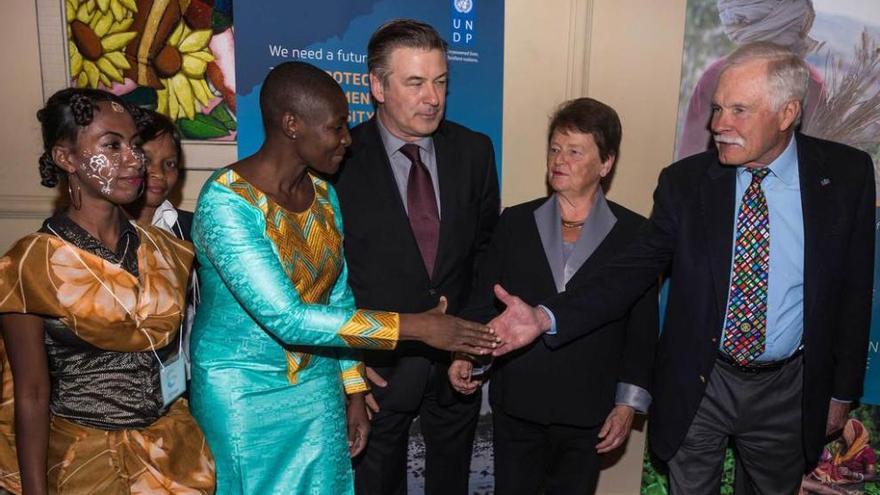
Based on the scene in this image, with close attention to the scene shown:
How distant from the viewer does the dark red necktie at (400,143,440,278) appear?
2615 mm

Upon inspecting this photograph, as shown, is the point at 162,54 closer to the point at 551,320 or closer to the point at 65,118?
the point at 65,118

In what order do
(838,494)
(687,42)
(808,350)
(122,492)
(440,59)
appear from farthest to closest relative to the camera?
(838,494), (687,42), (440,59), (808,350), (122,492)

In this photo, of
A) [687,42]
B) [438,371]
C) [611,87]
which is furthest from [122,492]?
[687,42]

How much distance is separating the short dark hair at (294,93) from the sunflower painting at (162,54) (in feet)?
4.47

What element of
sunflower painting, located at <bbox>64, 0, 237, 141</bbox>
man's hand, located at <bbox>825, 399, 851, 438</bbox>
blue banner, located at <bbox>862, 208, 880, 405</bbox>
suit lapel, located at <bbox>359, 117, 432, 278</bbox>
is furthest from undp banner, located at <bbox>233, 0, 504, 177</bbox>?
blue banner, located at <bbox>862, 208, 880, 405</bbox>

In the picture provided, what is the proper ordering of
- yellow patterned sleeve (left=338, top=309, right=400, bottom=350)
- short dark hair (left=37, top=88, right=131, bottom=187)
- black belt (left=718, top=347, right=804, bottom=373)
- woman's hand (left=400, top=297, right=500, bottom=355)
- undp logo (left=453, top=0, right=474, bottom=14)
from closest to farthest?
short dark hair (left=37, top=88, right=131, bottom=187) → yellow patterned sleeve (left=338, top=309, right=400, bottom=350) → woman's hand (left=400, top=297, right=500, bottom=355) → black belt (left=718, top=347, right=804, bottom=373) → undp logo (left=453, top=0, right=474, bottom=14)

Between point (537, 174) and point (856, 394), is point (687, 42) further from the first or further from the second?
point (856, 394)

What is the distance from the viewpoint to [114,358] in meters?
1.79

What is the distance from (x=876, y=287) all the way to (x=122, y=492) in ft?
11.6

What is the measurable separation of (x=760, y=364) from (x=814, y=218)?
549mm

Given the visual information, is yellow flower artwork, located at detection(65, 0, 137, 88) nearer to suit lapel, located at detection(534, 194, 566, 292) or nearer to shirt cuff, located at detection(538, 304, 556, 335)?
suit lapel, located at detection(534, 194, 566, 292)

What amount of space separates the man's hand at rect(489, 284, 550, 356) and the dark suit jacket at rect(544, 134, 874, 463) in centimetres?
6

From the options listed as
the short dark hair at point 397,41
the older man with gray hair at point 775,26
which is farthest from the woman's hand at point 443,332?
the older man with gray hair at point 775,26

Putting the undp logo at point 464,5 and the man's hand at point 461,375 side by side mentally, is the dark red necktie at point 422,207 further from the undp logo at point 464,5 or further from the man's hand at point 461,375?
the undp logo at point 464,5
